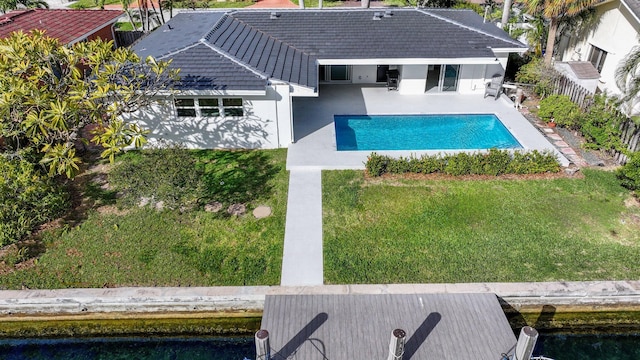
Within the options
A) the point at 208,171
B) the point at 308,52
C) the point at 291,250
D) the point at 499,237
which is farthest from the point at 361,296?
the point at 308,52

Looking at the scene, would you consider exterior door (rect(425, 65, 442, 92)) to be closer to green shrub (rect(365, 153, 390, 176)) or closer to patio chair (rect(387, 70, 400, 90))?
patio chair (rect(387, 70, 400, 90))

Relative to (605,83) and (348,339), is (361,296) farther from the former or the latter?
(605,83)

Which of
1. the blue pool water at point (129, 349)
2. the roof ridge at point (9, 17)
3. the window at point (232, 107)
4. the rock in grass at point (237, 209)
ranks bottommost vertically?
the blue pool water at point (129, 349)

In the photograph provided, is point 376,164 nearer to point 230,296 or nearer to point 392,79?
point 230,296

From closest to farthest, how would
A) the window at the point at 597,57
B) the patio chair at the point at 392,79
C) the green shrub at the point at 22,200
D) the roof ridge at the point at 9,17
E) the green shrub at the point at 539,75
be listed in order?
the green shrub at the point at 22,200, the window at the point at 597,57, the green shrub at the point at 539,75, the roof ridge at the point at 9,17, the patio chair at the point at 392,79

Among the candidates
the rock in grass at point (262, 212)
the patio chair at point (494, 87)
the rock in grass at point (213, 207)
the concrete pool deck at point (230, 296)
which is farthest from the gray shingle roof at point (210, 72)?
the patio chair at point (494, 87)

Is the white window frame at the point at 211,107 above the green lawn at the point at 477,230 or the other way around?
above

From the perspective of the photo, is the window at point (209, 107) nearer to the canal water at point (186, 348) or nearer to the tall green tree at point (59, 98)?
the tall green tree at point (59, 98)
